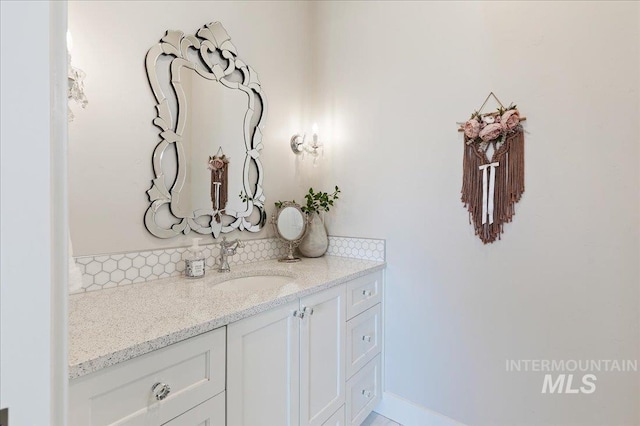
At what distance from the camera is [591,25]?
1274 millimetres

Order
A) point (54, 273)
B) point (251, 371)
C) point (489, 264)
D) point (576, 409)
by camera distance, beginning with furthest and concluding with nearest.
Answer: point (489, 264) → point (576, 409) → point (251, 371) → point (54, 273)

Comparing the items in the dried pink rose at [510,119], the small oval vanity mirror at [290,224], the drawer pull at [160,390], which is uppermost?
the dried pink rose at [510,119]

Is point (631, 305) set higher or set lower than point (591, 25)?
lower

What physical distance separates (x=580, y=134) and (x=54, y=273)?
1732mm

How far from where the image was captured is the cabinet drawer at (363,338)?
1.54m

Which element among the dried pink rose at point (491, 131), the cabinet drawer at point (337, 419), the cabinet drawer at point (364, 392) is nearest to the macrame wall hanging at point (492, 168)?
the dried pink rose at point (491, 131)

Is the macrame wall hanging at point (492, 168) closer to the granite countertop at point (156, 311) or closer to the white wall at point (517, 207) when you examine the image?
the white wall at point (517, 207)

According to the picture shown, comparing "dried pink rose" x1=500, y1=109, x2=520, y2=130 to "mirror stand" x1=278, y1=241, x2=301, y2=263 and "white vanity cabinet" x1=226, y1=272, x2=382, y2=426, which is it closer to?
"white vanity cabinet" x1=226, y1=272, x2=382, y2=426

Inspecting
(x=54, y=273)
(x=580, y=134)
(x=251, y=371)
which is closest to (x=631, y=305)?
(x=580, y=134)

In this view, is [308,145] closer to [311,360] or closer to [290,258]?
[290,258]

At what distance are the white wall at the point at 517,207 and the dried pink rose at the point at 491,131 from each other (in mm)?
132

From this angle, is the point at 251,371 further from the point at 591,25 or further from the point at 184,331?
the point at 591,25

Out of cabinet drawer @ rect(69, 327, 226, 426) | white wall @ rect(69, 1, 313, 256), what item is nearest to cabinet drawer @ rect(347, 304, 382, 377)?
cabinet drawer @ rect(69, 327, 226, 426)

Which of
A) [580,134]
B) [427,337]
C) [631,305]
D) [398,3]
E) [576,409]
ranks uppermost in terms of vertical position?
[398,3]
